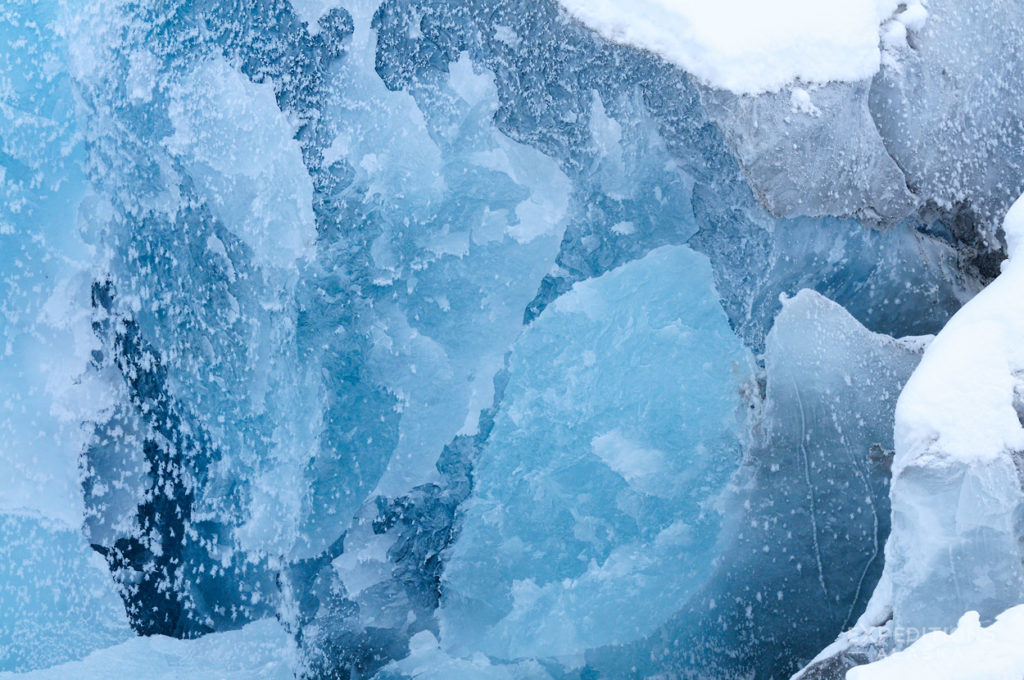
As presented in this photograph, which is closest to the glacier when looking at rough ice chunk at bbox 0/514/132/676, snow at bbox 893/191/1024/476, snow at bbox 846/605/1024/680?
rough ice chunk at bbox 0/514/132/676

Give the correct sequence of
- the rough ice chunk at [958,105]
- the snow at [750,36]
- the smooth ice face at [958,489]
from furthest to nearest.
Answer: the rough ice chunk at [958,105], the snow at [750,36], the smooth ice face at [958,489]

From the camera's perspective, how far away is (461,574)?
2.07 metres

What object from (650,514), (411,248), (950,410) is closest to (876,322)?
(950,410)

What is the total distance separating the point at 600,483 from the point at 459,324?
49 centimetres

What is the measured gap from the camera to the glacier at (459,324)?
1985mm

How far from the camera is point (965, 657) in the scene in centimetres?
132

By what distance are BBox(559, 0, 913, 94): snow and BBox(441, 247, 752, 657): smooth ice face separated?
0.42 meters

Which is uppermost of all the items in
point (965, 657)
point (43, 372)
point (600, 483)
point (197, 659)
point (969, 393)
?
point (43, 372)

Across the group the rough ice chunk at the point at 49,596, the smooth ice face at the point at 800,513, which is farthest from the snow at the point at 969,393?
the rough ice chunk at the point at 49,596

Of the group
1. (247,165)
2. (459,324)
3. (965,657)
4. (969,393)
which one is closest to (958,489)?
(969,393)

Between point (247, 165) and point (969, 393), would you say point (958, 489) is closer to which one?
point (969, 393)

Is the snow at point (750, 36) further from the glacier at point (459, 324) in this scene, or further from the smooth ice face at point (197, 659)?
the smooth ice face at point (197, 659)

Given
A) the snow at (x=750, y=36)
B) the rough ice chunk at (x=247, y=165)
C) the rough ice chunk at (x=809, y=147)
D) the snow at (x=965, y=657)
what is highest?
the rough ice chunk at (x=247, y=165)

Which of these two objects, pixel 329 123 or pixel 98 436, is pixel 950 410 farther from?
pixel 98 436
